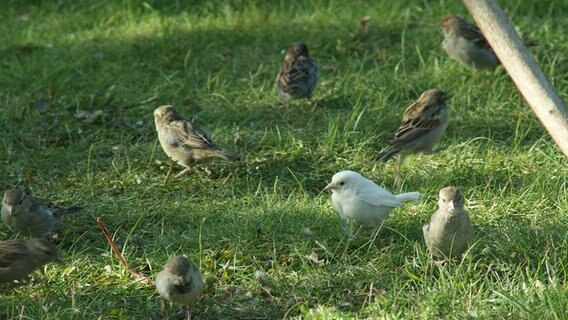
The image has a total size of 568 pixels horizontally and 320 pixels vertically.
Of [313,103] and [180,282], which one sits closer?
[180,282]

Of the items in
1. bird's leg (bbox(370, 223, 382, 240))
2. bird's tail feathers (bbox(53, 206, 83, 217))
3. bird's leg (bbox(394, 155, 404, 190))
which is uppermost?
bird's leg (bbox(370, 223, 382, 240))

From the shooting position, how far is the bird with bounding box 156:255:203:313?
19.7ft

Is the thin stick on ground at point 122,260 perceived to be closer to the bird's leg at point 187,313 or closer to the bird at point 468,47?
the bird's leg at point 187,313

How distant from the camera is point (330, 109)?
9.91 metres

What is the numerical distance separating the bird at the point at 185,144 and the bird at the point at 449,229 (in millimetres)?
2360

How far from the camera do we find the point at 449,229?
641cm

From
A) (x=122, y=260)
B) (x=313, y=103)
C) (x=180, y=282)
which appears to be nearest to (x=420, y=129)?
(x=313, y=103)

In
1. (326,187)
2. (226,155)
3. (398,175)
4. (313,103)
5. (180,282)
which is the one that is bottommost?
(313,103)

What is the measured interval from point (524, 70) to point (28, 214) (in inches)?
146

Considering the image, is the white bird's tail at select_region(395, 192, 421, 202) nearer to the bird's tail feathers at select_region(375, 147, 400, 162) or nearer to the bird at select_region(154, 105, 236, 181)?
the bird's tail feathers at select_region(375, 147, 400, 162)

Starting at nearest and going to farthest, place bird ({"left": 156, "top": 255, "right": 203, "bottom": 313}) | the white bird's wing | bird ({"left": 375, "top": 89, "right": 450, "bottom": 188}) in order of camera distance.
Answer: bird ({"left": 156, "top": 255, "right": 203, "bottom": 313}) → the white bird's wing → bird ({"left": 375, "top": 89, "right": 450, "bottom": 188})

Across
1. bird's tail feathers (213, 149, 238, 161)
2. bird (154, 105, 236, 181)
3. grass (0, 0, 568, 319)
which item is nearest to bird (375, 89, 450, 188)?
grass (0, 0, 568, 319)

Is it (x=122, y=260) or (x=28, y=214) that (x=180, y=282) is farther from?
(x=28, y=214)

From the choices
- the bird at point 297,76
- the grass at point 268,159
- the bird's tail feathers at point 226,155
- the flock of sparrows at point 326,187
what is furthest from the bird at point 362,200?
the bird at point 297,76
